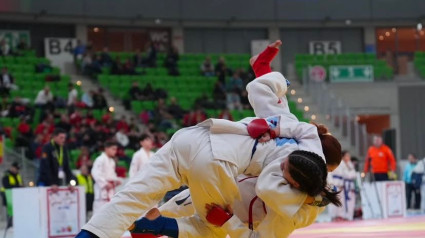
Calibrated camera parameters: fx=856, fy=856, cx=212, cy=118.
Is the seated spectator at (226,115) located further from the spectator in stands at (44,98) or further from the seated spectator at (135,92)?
the spectator in stands at (44,98)

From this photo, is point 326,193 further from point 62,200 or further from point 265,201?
point 62,200

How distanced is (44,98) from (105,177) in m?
8.08

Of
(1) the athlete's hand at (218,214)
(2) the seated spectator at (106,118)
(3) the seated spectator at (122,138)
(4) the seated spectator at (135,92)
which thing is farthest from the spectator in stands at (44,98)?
(1) the athlete's hand at (218,214)

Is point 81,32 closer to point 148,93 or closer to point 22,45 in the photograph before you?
point 22,45

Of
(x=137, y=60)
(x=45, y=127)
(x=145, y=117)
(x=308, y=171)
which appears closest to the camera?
(x=308, y=171)

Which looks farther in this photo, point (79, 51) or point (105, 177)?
point (79, 51)

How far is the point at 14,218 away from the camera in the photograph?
11.9m

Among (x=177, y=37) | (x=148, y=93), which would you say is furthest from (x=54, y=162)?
(x=177, y=37)

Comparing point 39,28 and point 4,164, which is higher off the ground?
point 39,28

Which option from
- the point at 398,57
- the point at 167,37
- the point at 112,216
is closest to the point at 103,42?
the point at 167,37

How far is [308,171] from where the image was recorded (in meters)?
5.10

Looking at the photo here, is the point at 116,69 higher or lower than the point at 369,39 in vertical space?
lower

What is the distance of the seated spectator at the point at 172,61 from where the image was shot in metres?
26.9

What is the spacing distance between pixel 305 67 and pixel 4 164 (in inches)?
484
